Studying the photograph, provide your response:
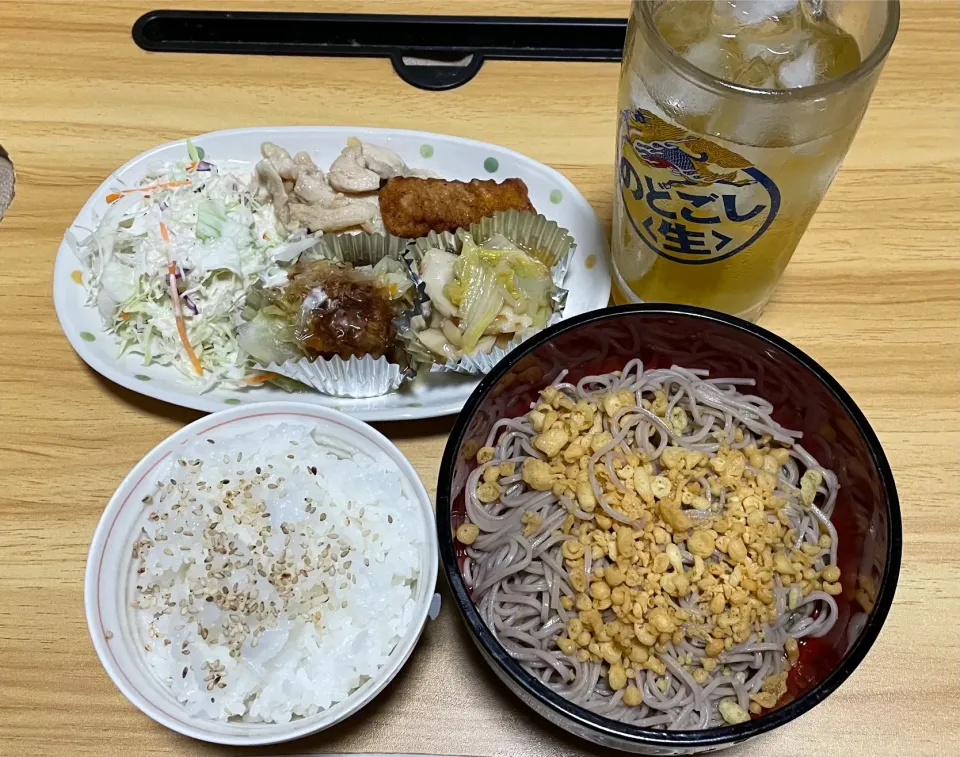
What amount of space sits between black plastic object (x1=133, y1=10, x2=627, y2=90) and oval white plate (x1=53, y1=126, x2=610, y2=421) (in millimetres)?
303

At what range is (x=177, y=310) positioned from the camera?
1.55 meters

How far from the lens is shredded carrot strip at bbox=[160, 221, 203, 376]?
1.48m

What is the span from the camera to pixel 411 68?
1847 millimetres

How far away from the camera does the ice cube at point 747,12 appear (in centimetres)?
120

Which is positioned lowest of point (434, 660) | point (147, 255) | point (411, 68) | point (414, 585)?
point (434, 660)

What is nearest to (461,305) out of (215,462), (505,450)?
(505,450)

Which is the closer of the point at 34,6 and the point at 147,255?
the point at 147,255

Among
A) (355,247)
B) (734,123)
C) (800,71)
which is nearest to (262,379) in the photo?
(355,247)

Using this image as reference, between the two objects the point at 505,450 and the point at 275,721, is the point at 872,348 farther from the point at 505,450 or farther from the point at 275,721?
the point at 275,721

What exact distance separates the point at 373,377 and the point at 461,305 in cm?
22

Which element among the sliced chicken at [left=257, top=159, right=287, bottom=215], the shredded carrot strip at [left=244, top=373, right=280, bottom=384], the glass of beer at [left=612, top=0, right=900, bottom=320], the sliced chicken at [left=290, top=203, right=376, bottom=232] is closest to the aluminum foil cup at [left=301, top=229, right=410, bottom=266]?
the sliced chicken at [left=290, top=203, right=376, bottom=232]

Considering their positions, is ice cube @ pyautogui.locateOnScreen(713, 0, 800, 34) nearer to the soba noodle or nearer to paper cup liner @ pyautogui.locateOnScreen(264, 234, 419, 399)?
the soba noodle

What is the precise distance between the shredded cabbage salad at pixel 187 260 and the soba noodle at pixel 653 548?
658 millimetres

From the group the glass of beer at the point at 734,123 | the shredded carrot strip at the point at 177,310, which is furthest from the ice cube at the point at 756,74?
the shredded carrot strip at the point at 177,310
